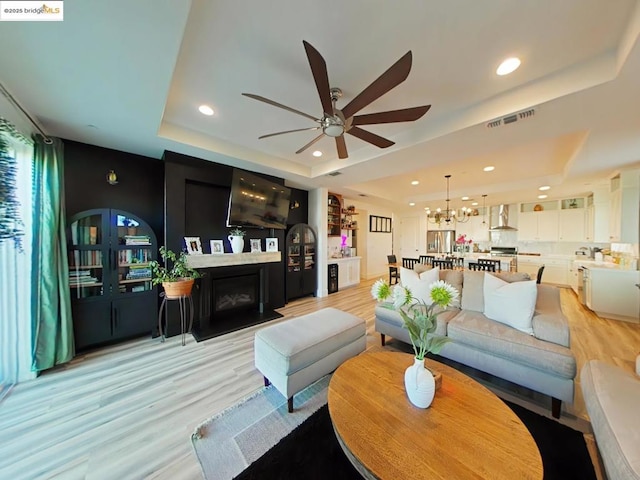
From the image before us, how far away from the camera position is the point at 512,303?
214 cm

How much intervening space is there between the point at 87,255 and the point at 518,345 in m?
4.68

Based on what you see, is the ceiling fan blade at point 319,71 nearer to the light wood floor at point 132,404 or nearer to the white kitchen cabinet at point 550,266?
the light wood floor at point 132,404

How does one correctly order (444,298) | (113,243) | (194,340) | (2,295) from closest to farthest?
(444,298) < (2,295) < (113,243) < (194,340)

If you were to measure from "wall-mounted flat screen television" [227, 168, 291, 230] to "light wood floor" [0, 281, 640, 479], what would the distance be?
187cm

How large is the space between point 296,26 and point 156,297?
344 cm

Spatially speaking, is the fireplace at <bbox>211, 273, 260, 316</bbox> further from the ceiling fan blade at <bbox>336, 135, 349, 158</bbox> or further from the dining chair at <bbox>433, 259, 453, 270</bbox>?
the dining chair at <bbox>433, 259, 453, 270</bbox>

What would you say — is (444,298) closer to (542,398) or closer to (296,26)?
(542,398)

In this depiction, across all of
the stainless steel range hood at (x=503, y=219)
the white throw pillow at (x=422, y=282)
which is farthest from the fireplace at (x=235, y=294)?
the stainless steel range hood at (x=503, y=219)

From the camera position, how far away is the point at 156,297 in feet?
10.0

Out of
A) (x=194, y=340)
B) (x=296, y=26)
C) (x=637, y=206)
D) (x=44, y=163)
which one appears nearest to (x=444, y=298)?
(x=296, y=26)

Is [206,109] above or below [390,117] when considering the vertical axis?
above

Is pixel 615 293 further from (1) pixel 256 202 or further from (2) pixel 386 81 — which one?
(1) pixel 256 202

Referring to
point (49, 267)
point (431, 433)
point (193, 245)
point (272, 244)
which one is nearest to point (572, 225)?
point (272, 244)

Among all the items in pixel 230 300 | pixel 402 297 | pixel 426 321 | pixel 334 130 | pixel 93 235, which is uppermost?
pixel 334 130
